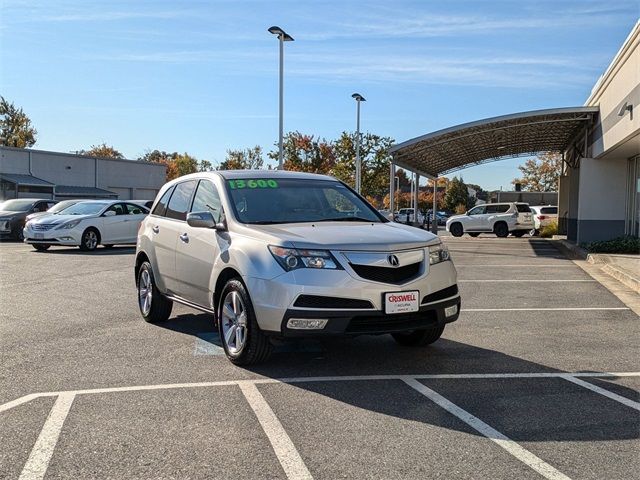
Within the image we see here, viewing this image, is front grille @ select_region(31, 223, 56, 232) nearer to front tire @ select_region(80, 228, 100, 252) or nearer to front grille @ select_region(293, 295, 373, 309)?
front tire @ select_region(80, 228, 100, 252)

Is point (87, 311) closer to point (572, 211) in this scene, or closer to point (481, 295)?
point (481, 295)

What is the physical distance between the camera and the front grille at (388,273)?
543 cm

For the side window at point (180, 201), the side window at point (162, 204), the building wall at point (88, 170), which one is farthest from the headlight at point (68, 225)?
the building wall at point (88, 170)

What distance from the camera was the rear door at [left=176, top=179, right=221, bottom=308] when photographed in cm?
643

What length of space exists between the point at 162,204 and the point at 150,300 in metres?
1.16

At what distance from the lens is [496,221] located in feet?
106

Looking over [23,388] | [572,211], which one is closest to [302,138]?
[572,211]

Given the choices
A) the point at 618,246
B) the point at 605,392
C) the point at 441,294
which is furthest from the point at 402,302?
the point at 618,246

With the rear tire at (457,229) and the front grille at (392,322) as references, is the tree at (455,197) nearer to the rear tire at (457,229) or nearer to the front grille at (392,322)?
the rear tire at (457,229)

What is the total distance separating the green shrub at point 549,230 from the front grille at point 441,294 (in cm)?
2805

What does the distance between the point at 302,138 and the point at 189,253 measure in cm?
5092

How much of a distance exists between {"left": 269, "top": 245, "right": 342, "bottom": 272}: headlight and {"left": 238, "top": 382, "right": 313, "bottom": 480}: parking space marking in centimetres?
102

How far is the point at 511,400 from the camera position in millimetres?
4969

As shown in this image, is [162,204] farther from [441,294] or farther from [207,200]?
[441,294]
